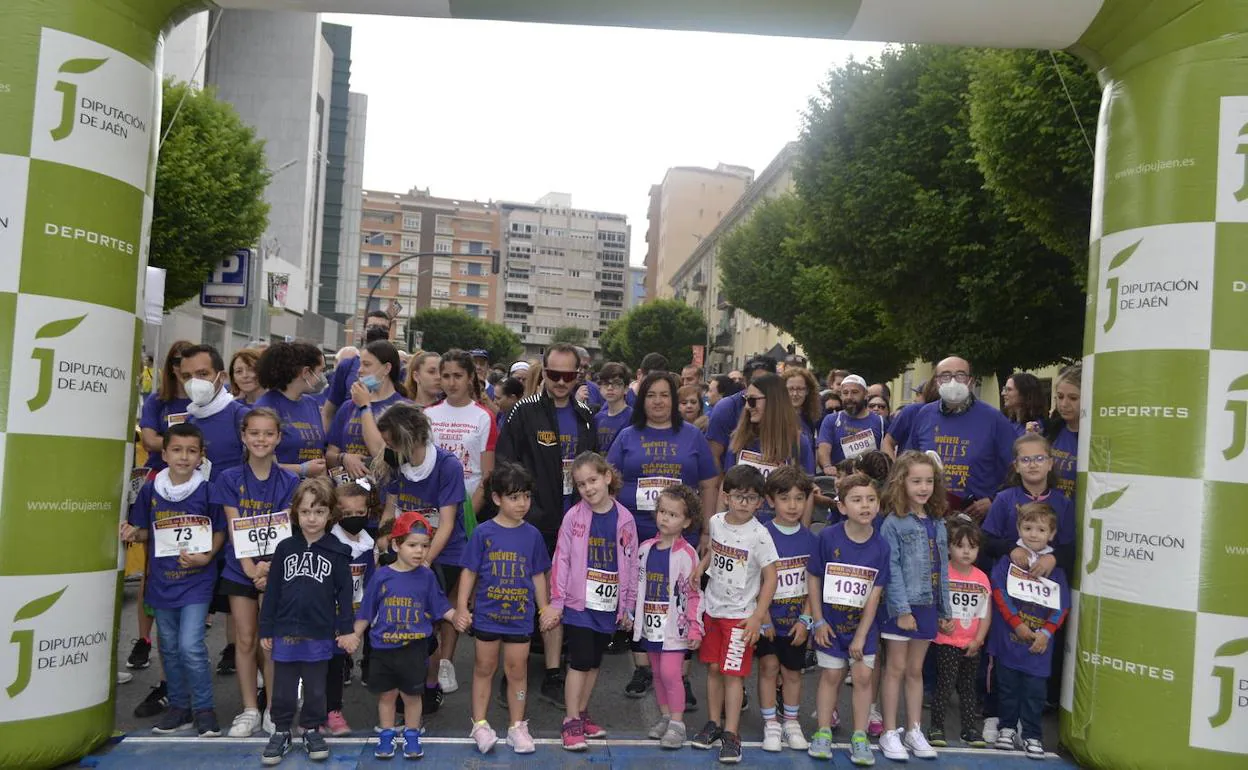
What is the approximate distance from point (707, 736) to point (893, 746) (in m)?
0.90

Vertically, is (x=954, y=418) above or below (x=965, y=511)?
above

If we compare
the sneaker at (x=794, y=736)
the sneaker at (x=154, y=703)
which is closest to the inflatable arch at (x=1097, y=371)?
the sneaker at (x=154, y=703)

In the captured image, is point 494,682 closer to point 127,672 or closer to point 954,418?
point 127,672

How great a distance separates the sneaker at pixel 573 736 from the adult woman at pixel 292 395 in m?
2.02

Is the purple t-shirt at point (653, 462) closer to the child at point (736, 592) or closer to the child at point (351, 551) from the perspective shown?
the child at point (736, 592)

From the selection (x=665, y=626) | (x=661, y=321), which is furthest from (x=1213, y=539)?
(x=661, y=321)

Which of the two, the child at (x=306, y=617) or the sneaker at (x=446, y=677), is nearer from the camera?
the child at (x=306, y=617)

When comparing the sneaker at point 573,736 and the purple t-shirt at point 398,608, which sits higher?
the purple t-shirt at point 398,608

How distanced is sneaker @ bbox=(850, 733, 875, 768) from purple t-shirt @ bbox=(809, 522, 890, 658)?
387 mm

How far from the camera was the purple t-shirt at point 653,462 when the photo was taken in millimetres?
5664

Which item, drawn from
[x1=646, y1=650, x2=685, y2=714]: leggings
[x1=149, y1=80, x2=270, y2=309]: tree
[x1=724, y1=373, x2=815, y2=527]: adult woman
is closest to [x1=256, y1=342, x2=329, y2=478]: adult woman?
[x1=646, y1=650, x2=685, y2=714]: leggings

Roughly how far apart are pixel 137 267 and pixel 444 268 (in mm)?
104043

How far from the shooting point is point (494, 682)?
605 centimetres

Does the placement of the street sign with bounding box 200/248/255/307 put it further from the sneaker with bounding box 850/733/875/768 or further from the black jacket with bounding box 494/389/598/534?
the sneaker with bounding box 850/733/875/768
